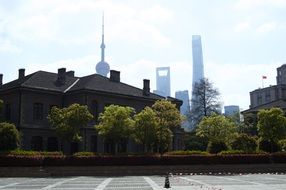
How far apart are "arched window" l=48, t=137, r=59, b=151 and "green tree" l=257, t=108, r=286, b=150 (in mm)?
21220

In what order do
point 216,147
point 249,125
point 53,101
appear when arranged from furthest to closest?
point 249,125 < point 53,101 < point 216,147

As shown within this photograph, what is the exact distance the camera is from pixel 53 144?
49.5 meters

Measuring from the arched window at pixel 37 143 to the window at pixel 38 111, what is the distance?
80.1 inches

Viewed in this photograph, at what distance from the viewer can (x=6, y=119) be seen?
164 ft

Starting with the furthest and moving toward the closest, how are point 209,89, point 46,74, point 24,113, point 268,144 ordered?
point 209,89
point 46,74
point 24,113
point 268,144

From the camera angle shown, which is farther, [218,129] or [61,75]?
[61,75]

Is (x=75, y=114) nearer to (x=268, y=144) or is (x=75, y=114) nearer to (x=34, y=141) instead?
(x=34, y=141)

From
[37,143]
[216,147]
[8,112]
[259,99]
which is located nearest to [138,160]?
[216,147]

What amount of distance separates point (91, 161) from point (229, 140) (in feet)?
48.3

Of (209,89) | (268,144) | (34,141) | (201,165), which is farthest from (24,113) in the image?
(209,89)

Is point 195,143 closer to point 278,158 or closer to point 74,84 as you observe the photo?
point 74,84

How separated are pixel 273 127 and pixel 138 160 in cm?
1362

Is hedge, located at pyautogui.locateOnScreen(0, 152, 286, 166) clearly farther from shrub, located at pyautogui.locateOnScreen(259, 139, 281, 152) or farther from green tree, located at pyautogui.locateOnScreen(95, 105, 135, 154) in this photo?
green tree, located at pyautogui.locateOnScreen(95, 105, 135, 154)

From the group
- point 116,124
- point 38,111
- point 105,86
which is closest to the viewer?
point 116,124
